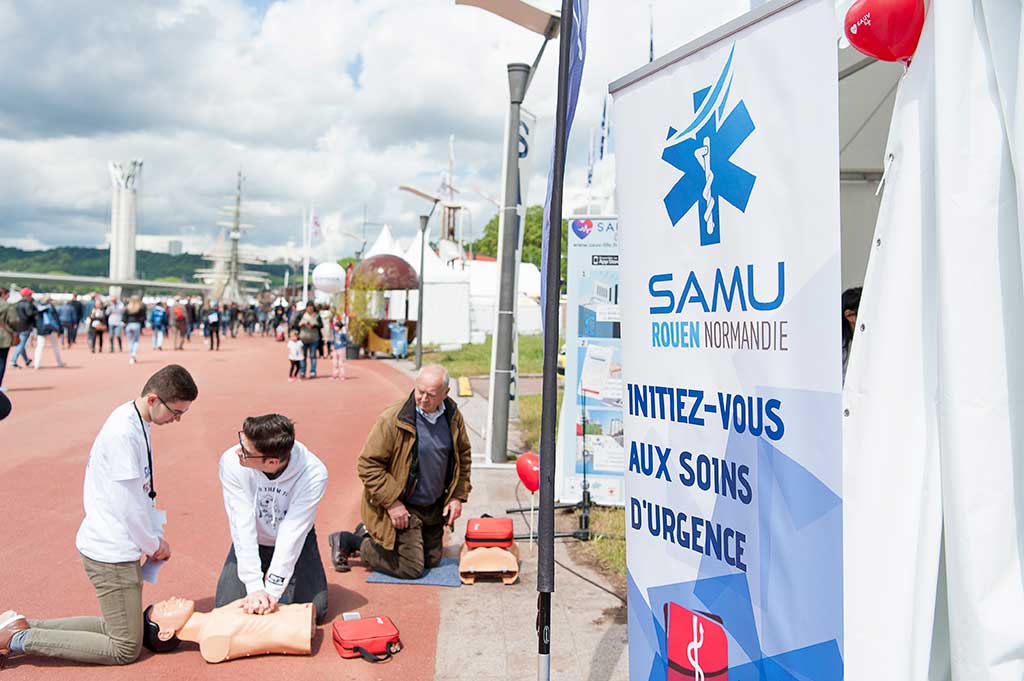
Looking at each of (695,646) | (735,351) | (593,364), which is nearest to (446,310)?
(593,364)

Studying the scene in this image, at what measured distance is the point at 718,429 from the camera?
2.63 metres

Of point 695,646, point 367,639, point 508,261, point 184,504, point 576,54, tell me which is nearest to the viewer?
point 695,646

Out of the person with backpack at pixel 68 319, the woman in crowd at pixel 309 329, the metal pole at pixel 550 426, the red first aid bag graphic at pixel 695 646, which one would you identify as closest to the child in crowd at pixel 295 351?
the woman in crowd at pixel 309 329

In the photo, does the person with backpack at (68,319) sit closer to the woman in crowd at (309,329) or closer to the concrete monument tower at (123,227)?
the woman in crowd at (309,329)

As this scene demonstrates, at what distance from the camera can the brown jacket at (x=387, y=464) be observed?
18.0 feet

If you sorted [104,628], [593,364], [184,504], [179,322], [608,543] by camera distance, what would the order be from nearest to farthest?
[104,628] → [608,543] → [593,364] → [184,504] → [179,322]

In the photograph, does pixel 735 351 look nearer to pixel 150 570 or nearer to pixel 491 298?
pixel 150 570

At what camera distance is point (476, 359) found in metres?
26.8

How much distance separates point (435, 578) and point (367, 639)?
4.51ft

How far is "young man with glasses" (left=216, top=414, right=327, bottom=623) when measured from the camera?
4.39 metres

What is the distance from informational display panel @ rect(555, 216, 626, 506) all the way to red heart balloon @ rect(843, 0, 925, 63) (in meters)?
4.33

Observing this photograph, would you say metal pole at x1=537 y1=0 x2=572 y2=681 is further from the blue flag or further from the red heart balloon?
the red heart balloon

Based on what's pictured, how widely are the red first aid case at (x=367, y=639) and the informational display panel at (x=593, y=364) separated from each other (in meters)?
2.80

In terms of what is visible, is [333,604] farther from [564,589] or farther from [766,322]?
[766,322]
